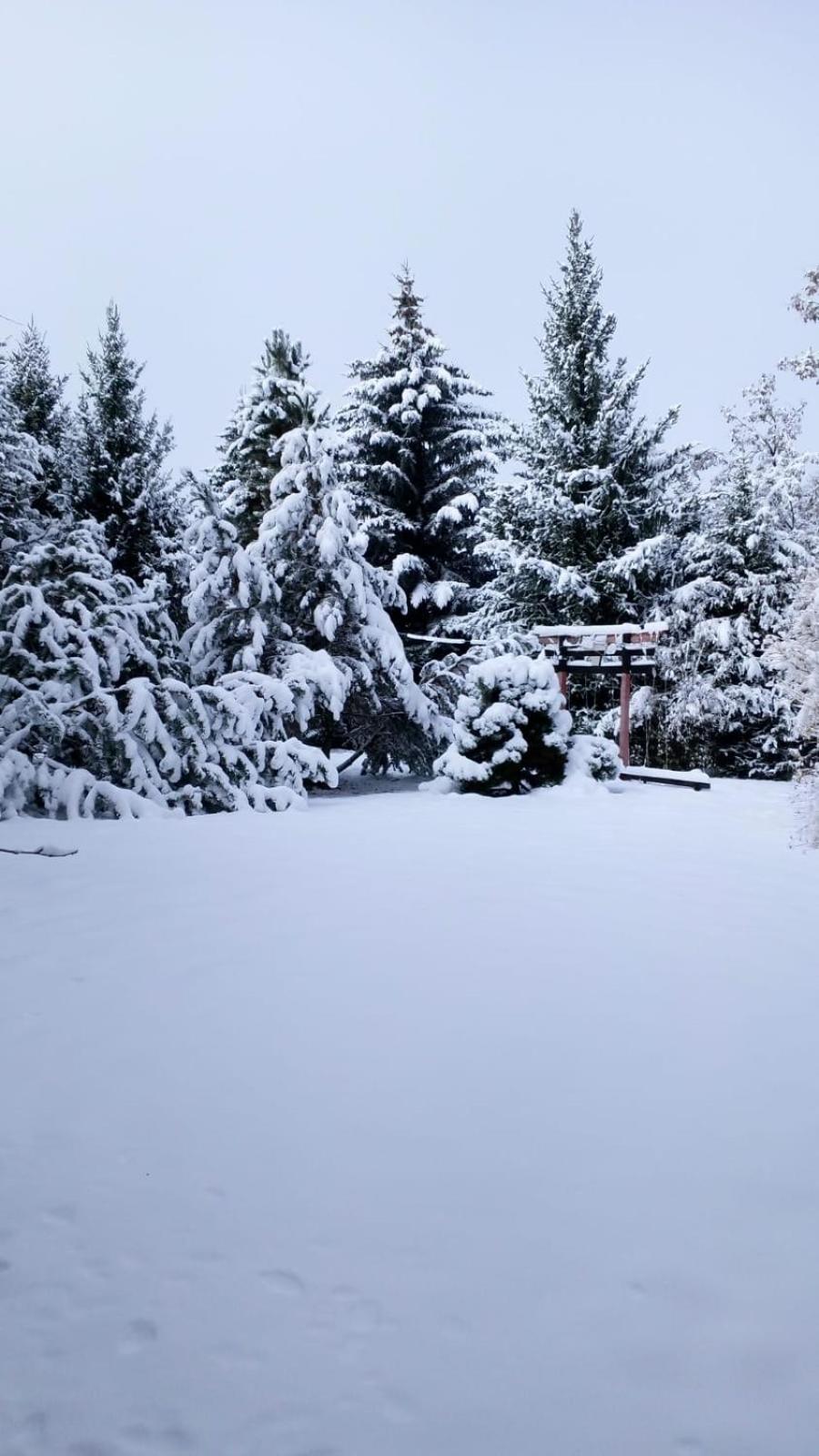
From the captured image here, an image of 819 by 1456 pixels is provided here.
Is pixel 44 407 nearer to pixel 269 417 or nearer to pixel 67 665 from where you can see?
pixel 269 417

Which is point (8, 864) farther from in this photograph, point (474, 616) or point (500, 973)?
point (474, 616)

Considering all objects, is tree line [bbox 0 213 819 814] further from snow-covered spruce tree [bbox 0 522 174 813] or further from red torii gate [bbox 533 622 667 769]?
red torii gate [bbox 533 622 667 769]

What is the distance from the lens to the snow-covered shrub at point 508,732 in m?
9.59

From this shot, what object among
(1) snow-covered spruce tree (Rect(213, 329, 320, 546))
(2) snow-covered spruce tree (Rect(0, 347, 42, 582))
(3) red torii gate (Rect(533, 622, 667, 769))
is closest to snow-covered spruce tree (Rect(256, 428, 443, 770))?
(1) snow-covered spruce tree (Rect(213, 329, 320, 546))

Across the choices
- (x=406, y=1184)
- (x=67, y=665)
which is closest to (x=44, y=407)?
(x=67, y=665)

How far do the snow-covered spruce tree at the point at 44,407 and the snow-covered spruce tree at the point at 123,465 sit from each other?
1.29 ft

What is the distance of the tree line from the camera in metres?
7.55

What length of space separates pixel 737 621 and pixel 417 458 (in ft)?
23.1

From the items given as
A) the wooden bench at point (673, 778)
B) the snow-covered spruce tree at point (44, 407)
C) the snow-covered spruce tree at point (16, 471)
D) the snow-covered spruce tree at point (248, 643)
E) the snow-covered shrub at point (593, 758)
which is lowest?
the wooden bench at point (673, 778)

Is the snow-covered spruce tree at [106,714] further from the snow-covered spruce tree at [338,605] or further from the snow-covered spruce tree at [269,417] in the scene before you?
the snow-covered spruce tree at [269,417]

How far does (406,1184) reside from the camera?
180 cm

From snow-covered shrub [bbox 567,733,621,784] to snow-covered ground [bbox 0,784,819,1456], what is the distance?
6.15 m

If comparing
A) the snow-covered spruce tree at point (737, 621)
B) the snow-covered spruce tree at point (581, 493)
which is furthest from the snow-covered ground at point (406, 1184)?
A: the snow-covered spruce tree at point (581, 493)

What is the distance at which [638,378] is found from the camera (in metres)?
16.9
